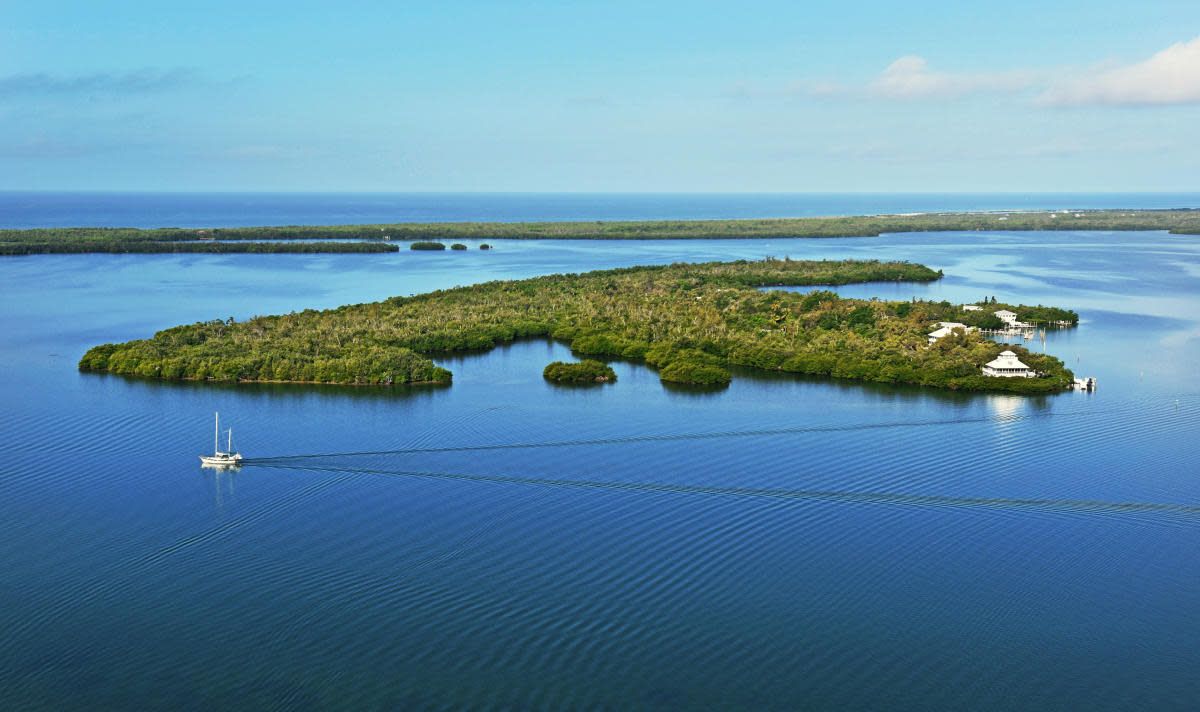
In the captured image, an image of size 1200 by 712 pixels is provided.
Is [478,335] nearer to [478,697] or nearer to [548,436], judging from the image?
[548,436]

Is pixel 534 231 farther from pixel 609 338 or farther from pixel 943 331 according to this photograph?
pixel 943 331

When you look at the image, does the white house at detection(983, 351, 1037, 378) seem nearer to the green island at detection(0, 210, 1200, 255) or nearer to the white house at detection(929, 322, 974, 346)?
the white house at detection(929, 322, 974, 346)

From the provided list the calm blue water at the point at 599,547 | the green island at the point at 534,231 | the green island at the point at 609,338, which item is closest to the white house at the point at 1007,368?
the green island at the point at 609,338

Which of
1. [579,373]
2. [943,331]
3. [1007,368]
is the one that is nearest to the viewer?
[1007,368]

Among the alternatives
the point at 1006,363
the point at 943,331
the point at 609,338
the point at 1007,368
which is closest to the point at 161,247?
the point at 609,338

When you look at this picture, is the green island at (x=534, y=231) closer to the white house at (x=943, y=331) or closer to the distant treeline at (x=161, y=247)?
the distant treeline at (x=161, y=247)

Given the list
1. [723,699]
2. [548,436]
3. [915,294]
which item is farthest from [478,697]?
[915,294]

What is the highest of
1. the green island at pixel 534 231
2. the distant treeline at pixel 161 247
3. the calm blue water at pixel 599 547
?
the green island at pixel 534 231
